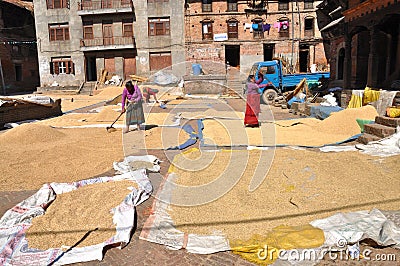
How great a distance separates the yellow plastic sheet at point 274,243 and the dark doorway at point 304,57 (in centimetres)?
2581

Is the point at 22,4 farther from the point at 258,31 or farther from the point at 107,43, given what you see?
the point at 258,31

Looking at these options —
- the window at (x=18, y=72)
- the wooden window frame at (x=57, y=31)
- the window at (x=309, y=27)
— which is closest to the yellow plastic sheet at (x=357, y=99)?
the window at (x=309, y=27)

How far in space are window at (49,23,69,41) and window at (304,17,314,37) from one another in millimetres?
19566

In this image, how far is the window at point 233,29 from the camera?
87.5 ft

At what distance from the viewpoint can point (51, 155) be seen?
242 inches

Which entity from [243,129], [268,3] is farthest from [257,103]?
[268,3]

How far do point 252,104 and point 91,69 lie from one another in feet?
77.5

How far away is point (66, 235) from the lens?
3150mm

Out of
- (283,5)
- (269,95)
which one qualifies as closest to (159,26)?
(283,5)

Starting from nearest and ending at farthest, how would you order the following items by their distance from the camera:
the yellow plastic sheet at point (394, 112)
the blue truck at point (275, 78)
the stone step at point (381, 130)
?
the stone step at point (381, 130), the yellow plastic sheet at point (394, 112), the blue truck at point (275, 78)

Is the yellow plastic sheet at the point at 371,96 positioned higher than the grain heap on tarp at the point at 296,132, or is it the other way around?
the yellow plastic sheet at the point at 371,96

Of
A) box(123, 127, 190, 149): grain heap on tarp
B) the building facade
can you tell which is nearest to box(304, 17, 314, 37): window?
the building facade

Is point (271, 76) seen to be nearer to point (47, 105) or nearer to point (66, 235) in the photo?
point (47, 105)

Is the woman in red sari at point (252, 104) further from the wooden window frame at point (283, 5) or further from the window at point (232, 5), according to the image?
the wooden window frame at point (283, 5)
